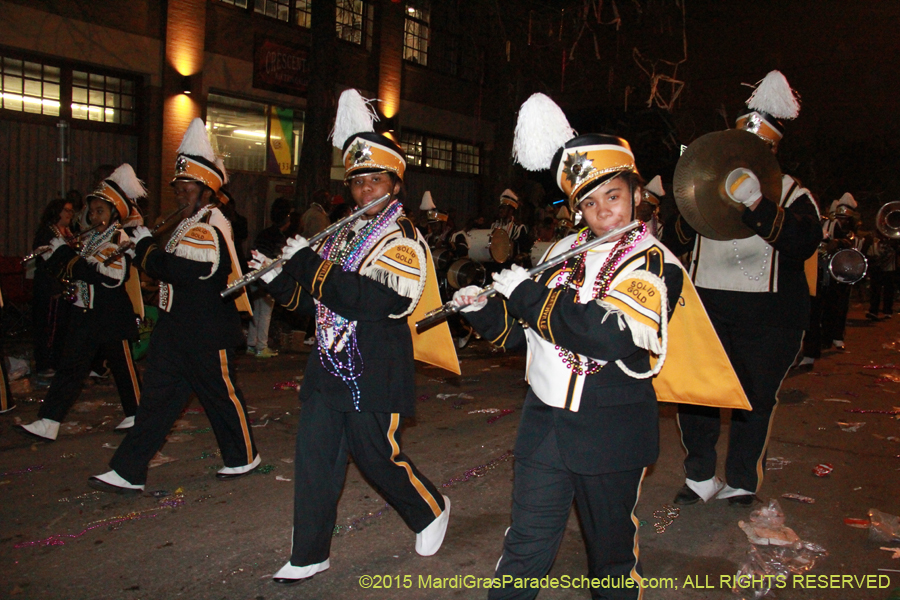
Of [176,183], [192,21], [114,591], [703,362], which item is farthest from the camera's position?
[192,21]

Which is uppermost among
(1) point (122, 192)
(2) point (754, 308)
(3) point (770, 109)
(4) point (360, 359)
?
(3) point (770, 109)

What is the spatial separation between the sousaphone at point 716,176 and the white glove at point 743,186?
0.13 ft

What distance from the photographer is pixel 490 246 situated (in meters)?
10.6

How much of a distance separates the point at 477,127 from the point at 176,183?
1653 cm

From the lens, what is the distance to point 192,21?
43.4 ft

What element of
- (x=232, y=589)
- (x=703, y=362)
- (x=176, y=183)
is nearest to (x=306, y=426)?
(x=232, y=589)

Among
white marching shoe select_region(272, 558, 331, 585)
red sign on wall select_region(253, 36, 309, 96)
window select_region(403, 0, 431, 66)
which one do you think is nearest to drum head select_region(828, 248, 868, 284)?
white marching shoe select_region(272, 558, 331, 585)

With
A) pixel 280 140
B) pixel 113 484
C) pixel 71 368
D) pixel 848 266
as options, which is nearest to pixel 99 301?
pixel 71 368

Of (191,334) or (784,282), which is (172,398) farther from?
(784,282)

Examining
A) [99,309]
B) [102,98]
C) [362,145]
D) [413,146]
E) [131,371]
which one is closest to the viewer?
[362,145]

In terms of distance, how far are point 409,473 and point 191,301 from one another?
6.34 feet

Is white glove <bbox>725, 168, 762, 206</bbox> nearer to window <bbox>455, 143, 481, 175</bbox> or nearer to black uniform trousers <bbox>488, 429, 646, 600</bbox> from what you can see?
black uniform trousers <bbox>488, 429, 646, 600</bbox>

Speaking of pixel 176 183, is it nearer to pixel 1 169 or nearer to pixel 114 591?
pixel 114 591

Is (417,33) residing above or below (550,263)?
above
